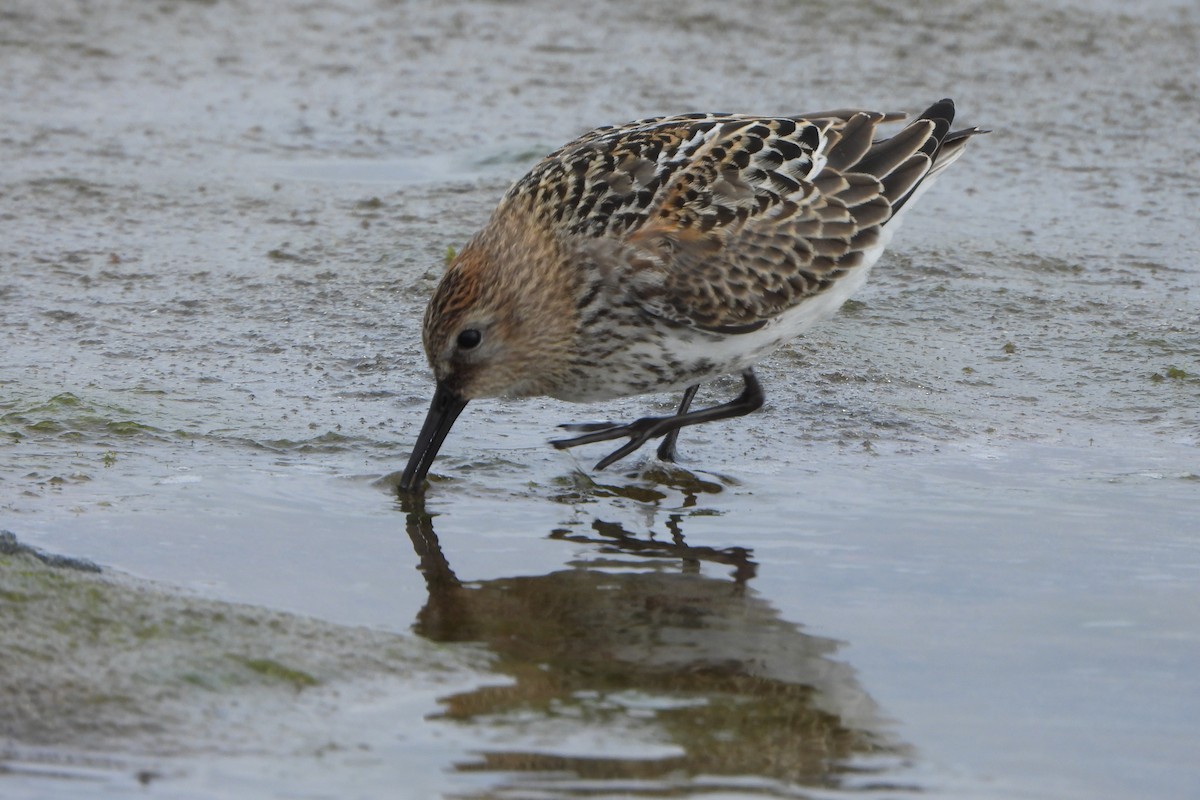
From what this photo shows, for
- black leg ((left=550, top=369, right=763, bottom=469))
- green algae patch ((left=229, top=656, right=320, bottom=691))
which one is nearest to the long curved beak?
black leg ((left=550, top=369, right=763, bottom=469))

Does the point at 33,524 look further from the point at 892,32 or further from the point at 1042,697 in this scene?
the point at 892,32

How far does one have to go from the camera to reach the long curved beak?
6.59 m

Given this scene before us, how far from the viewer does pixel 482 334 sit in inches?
261

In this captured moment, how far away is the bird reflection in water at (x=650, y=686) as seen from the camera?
14.9 ft

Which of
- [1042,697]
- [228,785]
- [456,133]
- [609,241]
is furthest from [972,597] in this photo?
[456,133]

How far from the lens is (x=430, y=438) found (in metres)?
6.61

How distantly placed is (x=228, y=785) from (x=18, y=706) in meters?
0.69

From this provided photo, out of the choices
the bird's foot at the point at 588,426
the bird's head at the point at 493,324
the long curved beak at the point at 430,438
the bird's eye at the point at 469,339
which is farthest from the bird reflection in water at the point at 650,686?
the bird's foot at the point at 588,426

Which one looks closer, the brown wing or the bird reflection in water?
the bird reflection in water

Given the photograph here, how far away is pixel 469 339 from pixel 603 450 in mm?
1035

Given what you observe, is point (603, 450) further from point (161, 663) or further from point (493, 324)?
point (161, 663)

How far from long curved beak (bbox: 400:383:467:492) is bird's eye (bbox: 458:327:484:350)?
19 cm

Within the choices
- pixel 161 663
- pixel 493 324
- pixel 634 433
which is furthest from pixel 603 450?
pixel 161 663

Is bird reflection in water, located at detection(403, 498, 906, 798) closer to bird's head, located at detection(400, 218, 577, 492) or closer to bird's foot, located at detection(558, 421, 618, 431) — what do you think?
bird's head, located at detection(400, 218, 577, 492)
